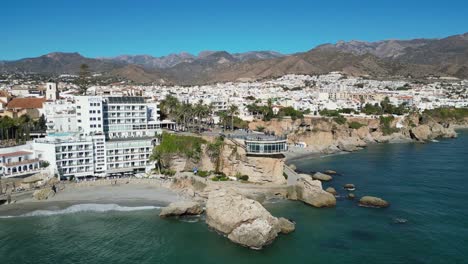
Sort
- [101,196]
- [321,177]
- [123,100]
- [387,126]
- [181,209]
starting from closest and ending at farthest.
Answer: [181,209] → [101,196] → [321,177] → [123,100] → [387,126]

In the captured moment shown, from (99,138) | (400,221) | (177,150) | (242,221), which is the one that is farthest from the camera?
(99,138)

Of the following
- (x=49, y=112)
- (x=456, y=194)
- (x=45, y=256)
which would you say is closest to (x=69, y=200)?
(x=45, y=256)

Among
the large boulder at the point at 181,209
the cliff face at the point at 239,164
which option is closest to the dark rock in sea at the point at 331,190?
the cliff face at the point at 239,164

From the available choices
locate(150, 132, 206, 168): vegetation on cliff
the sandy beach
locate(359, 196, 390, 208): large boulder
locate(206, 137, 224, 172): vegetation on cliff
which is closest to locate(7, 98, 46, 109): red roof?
locate(150, 132, 206, 168): vegetation on cliff

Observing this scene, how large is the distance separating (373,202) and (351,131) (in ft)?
159

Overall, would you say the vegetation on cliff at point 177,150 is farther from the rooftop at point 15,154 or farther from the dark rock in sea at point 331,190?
the dark rock in sea at point 331,190

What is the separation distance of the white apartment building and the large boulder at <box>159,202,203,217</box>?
53.8 feet

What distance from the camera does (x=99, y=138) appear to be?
2051 inches

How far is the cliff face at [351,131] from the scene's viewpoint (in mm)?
81000

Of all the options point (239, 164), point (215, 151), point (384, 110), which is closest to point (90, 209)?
point (215, 151)

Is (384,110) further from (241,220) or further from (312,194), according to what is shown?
(241,220)

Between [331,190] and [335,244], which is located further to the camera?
[331,190]

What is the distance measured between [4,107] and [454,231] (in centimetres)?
6681

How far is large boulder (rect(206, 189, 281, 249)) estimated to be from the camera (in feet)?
105
